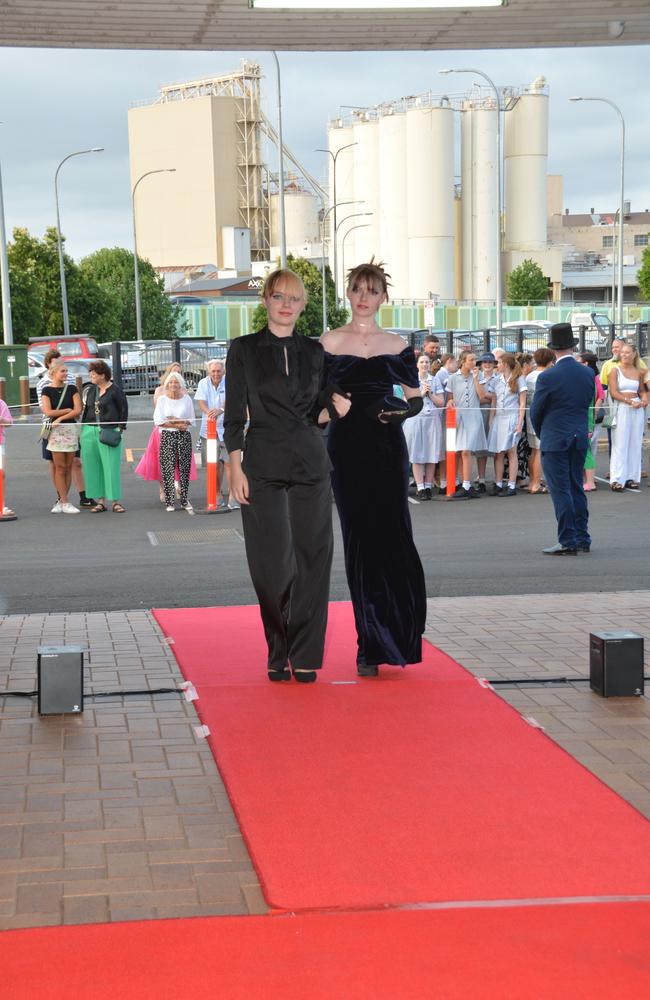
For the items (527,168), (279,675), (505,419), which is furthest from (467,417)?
(527,168)

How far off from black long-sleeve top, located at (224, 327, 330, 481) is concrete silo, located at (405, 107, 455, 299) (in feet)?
321

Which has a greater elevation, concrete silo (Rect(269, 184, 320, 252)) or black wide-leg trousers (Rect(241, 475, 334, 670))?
concrete silo (Rect(269, 184, 320, 252))

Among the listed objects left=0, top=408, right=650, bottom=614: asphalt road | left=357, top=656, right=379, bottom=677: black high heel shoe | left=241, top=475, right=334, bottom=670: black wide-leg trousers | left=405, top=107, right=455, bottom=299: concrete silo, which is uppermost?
left=405, top=107, right=455, bottom=299: concrete silo

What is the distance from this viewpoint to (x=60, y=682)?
6.28 meters

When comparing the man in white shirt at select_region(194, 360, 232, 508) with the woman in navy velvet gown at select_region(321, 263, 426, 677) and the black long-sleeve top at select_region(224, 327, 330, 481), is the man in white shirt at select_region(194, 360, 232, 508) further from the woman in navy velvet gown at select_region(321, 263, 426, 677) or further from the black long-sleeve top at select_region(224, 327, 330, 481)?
the black long-sleeve top at select_region(224, 327, 330, 481)

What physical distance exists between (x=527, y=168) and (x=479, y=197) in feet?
22.1

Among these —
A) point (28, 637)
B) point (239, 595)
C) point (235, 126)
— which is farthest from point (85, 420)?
point (235, 126)

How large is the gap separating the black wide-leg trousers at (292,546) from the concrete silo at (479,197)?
99.8m

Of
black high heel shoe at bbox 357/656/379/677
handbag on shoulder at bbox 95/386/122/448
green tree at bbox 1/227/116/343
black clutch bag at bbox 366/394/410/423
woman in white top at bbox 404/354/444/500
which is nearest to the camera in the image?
black clutch bag at bbox 366/394/410/423

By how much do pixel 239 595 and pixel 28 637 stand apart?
7.14 ft

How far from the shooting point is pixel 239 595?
33.4 ft

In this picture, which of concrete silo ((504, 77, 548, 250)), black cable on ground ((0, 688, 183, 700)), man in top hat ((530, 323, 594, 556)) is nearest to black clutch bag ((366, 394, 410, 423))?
black cable on ground ((0, 688, 183, 700))

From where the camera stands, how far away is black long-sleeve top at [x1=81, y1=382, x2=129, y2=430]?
634 inches

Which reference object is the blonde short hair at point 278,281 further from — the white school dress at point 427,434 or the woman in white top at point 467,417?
the woman in white top at point 467,417
